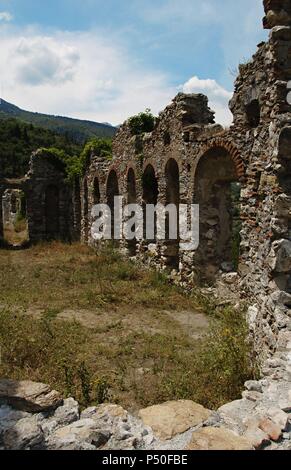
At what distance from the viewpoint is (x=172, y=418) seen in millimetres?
3287

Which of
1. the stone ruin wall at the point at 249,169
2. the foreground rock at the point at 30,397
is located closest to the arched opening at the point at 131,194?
the stone ruin wall at the point at 249,169

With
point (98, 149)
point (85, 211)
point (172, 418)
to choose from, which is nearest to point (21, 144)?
point (85, 211)

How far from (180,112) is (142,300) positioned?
4.93 meters

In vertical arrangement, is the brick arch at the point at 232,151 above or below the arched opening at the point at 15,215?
above

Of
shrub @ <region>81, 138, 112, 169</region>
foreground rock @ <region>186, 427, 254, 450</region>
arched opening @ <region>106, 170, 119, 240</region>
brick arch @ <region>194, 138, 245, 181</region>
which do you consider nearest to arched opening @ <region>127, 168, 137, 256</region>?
arched opening @ <region>106, 170, 119, 240</region>

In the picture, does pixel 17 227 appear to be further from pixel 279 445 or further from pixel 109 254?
pixel 279 445

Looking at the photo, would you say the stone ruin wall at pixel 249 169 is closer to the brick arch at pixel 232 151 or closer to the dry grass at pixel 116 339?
the brick arch at pixel 232 151

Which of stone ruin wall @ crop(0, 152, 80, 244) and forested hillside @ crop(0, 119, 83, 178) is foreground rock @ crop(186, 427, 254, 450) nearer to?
stone ruin wall @ crop(0, 152, 80, 244)

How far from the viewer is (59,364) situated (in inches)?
220

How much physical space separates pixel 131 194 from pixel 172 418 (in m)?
12.5

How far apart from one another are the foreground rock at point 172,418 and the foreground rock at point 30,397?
2.46ft

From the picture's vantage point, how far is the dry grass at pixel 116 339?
4.92 m

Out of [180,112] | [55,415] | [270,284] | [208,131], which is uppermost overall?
[180,112]

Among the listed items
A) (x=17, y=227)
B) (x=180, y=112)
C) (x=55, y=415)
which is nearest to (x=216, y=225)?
(x=180, y=112)
